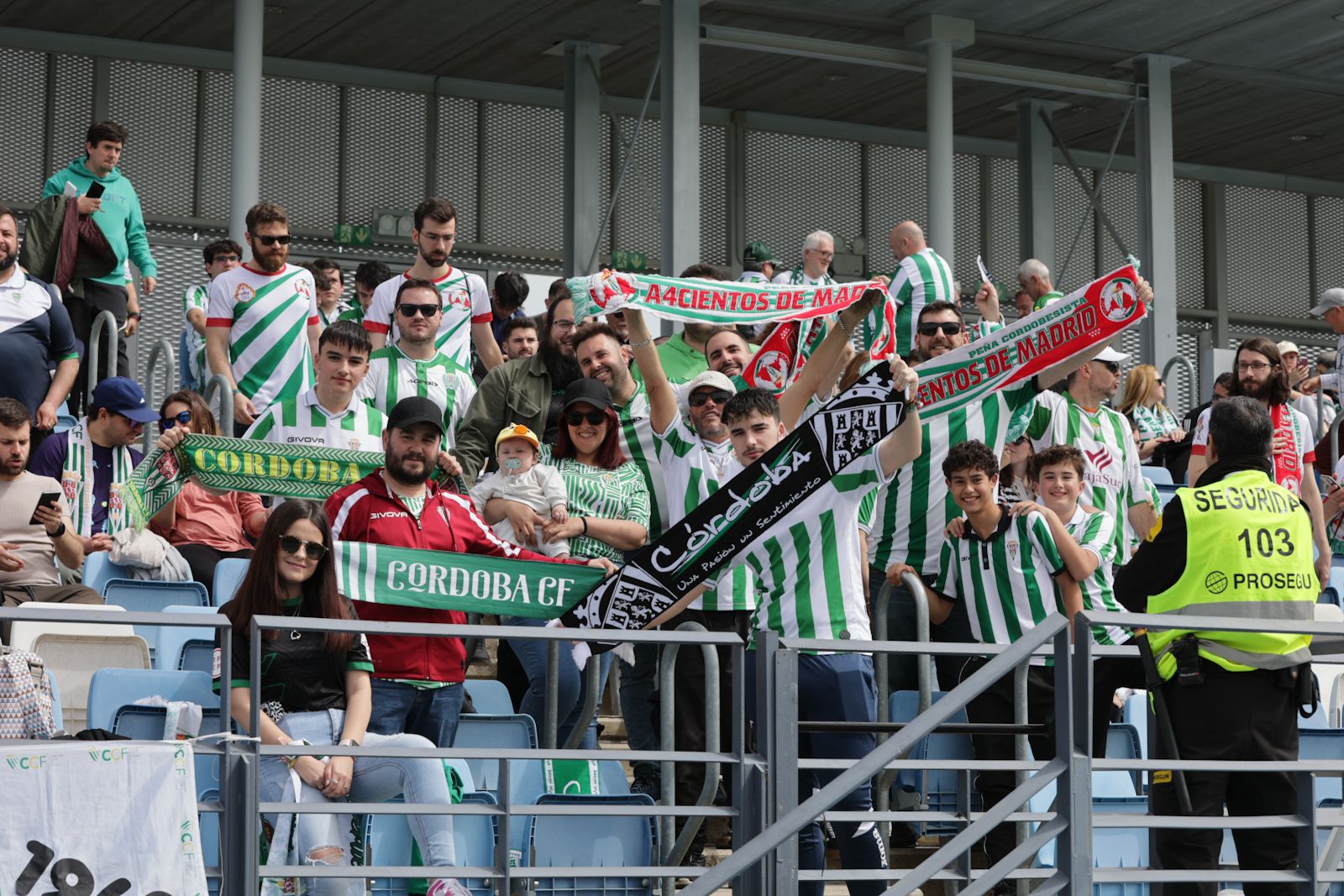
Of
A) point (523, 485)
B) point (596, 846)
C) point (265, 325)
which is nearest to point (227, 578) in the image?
point (523, 485)

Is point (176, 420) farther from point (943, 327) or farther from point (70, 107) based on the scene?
point (70, 107)

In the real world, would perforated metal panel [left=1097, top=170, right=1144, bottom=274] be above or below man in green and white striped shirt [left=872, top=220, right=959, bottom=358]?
above

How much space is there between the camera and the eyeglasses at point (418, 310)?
9.58 metres

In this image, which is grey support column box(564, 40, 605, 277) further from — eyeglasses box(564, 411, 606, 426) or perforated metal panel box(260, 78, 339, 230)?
eyeglasses box(564, 411, 606, 426)

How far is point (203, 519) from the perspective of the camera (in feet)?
30.0

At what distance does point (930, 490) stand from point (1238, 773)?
2541 millimetres

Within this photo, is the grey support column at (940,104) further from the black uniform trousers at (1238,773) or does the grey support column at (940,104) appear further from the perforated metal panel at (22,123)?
the black uniform trousers at (1238,773)

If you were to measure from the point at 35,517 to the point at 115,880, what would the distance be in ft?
11.4

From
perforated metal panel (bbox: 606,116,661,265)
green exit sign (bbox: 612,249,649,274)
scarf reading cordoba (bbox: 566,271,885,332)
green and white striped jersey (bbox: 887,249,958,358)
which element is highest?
perforated metal panel (bbox: 606,116,661,265)

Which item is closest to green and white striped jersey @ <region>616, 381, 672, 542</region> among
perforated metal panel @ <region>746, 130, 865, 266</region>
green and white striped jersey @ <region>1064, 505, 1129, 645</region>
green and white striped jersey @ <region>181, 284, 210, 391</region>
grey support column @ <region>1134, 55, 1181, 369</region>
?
green and white striped jersey @ <region>1064, 505, 1129, 645</region>

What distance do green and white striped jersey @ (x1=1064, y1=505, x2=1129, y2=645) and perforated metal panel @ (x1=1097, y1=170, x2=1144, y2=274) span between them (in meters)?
15.6

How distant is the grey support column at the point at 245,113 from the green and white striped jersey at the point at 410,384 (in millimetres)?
5302

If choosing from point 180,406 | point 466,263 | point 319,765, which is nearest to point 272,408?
point 180,406

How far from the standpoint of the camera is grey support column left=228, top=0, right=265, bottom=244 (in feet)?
48.8
